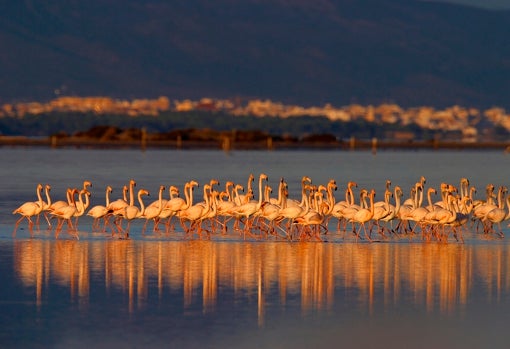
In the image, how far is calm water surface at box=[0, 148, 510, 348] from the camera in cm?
1383

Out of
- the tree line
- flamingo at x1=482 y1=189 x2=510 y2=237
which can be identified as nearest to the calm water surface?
flamingo at x1=482 y1=189 x2=510 y2=237

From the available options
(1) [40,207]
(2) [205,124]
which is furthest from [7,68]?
(1) [40,207]

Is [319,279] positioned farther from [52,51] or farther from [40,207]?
[52,51]

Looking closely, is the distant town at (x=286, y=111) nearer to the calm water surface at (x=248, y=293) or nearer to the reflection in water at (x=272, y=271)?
the calm water surface at (x=248, y=293)

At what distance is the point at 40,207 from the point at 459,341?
11867mm

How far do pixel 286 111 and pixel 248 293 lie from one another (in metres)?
164

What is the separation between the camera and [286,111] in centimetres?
17975

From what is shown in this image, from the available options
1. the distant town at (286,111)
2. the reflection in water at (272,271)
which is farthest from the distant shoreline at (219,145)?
the reflection in water at (272,271)

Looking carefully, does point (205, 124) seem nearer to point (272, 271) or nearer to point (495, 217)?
point (495, 217)

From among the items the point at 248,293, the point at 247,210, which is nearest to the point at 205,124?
the point at 247,210

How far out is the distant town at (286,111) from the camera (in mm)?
167875

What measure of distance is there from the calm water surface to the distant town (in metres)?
141

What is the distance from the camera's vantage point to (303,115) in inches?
6649

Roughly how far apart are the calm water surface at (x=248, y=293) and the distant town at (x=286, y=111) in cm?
14094
